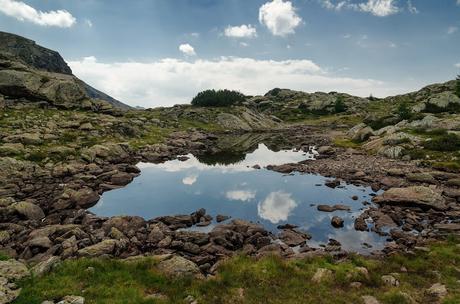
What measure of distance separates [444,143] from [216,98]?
109m

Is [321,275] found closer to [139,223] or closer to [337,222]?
[337,222]

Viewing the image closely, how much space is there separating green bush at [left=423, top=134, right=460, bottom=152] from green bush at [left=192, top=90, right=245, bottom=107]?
103259mm

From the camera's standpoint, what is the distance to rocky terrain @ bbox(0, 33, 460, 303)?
20.7 metres

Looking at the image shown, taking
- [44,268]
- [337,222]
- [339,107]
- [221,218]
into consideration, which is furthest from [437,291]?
[339,107]

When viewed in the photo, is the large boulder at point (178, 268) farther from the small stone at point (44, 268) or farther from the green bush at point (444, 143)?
the green bush at point (444, 143)

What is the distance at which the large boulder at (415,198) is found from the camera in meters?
28.9

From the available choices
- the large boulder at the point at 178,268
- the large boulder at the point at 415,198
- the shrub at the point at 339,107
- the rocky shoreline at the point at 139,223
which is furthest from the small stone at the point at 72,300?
the shrub at the point at 339,107

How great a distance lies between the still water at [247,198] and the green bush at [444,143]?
69.5ft

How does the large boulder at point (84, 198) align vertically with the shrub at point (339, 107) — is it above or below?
below

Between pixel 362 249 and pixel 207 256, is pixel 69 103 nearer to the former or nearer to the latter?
pixel 207 256

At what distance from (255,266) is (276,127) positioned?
12402cm

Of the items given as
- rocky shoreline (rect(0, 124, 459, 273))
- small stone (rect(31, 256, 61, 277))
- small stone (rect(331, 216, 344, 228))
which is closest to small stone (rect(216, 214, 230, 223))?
rocky shoreline (rect(0, 124, 459, 273))

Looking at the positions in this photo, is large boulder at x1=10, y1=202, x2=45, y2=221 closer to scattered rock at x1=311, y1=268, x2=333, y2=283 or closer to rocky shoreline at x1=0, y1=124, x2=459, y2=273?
rocky shoreline at x1=0, y1=124, x2=459, y2=273

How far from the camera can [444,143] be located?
50.7 m
